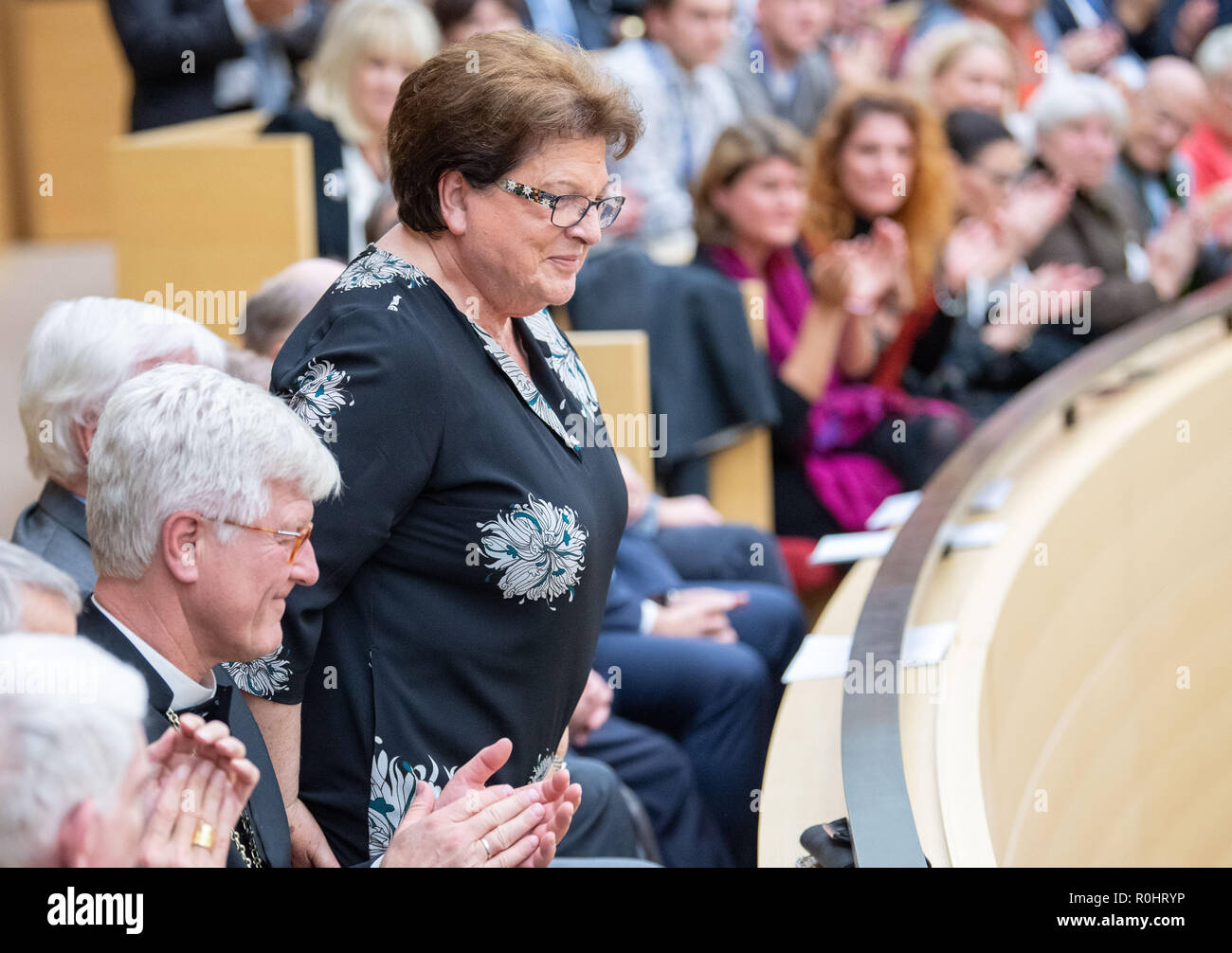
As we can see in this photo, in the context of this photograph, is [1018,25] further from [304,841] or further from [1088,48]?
[304,841]

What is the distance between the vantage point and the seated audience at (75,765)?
0.87 meters

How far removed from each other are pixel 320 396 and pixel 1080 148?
3.04 m

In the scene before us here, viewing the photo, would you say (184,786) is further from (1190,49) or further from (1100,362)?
(1190,49)

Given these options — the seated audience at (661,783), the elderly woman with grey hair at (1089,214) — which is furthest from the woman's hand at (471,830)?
the elderly woman with grey hair at (1089,214)

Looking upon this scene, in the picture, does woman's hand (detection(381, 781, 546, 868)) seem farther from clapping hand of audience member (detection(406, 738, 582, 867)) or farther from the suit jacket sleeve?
the suit jacket sleeve

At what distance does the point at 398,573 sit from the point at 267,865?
27cm

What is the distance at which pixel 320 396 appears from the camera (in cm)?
124

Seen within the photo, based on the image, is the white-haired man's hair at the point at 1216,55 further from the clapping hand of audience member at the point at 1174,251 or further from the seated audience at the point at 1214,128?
the clapping hand of audience member at the point at 1174,251

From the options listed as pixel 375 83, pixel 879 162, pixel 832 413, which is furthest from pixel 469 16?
pixel 832 413

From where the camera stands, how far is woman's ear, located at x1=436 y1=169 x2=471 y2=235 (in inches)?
52.0

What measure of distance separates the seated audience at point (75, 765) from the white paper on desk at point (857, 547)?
143cm

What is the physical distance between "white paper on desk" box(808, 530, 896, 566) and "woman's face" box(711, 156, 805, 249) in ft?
3.51

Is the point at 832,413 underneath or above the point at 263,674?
underneath

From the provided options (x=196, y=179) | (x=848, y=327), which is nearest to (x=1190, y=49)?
(x=848, y=327)
